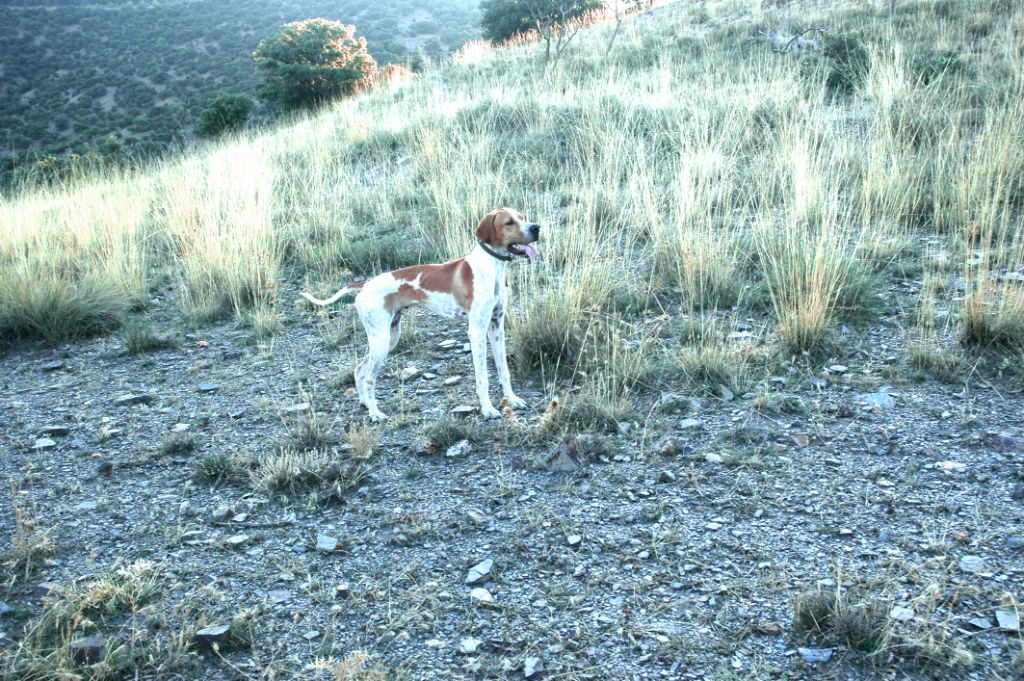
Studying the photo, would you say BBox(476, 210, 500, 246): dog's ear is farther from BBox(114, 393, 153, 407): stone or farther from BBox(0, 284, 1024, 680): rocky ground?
BBox(114, 393, 153, 407): stone

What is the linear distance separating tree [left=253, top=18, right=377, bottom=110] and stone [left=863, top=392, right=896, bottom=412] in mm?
19443

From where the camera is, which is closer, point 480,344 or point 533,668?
point 533,668

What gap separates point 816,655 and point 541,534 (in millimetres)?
1149

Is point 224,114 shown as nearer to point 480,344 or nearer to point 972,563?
point 480,344

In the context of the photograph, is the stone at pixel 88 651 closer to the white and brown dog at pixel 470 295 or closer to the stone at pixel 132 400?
the white and brown dog at pixel 470 295

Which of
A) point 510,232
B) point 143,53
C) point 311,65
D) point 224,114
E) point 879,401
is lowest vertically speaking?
point 879,401

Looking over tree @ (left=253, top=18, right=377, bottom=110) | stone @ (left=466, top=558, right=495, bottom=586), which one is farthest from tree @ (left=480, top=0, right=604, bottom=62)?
stone @ (left=466, top=558, right=495, bottom=586)

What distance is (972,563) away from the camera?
8.95 ft

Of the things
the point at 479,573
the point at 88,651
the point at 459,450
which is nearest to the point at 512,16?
the point at 459,450

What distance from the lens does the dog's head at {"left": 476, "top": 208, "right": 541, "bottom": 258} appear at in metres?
3.85

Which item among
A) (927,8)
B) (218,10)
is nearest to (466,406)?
(927,8)

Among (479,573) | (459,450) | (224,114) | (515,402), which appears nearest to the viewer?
(479,573)

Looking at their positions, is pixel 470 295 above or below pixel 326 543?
above

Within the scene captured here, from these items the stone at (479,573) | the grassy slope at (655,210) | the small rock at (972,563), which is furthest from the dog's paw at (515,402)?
the small rock at (972,563)
